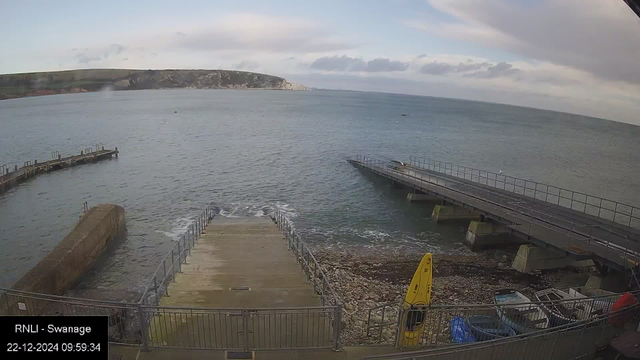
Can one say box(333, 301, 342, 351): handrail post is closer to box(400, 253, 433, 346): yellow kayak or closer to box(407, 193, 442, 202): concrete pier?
box(400, 253, 433, 346): yellow kayak

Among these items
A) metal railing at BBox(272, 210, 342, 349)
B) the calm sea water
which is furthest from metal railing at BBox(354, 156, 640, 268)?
metal railing at BBox(272, 210, 342, 349)

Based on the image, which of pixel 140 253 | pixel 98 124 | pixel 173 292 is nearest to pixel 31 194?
pixel 140 253

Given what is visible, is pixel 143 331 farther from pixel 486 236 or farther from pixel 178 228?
pixel 486 236

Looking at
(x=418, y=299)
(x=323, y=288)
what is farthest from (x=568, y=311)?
(x=323, y=288)

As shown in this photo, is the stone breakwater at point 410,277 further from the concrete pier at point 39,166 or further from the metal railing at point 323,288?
the concrete pier at point 39,166

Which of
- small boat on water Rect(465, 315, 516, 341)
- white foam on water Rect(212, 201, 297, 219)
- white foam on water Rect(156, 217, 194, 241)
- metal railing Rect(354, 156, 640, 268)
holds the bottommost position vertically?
white foam on water Rect(156, 217, 194, 241)

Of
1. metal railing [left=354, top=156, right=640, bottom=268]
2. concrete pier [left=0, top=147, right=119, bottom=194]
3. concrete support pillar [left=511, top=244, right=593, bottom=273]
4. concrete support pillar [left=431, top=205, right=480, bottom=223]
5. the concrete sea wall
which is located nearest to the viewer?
the concrete sea wall
